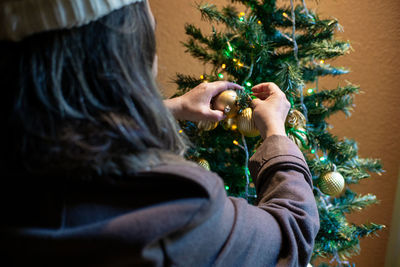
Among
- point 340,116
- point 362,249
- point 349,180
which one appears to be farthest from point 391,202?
point 349,180

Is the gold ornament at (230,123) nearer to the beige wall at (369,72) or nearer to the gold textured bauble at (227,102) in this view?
the gold textured bauble at (227,102)

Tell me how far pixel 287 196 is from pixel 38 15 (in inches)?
14.4

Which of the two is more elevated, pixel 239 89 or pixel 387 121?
pixel 239 89

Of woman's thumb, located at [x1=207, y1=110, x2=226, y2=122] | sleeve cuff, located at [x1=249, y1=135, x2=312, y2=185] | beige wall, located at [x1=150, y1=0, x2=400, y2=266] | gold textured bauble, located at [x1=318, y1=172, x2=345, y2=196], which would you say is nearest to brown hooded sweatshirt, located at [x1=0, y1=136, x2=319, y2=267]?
sleeve cuff, located at [x1=249, y1=135, x2=312, y2=185]

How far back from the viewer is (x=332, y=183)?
618 mm

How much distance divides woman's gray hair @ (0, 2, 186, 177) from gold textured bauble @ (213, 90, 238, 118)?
0.79 ft

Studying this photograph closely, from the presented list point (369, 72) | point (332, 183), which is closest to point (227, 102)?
point (332, 183)

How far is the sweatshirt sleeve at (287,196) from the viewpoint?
15.0 inches

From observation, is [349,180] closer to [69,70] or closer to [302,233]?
[302,233]

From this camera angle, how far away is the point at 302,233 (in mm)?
405

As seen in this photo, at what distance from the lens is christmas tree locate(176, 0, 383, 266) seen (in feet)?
1.97

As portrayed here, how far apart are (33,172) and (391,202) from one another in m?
1.29

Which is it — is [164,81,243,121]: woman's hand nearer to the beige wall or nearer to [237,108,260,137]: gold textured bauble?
[237,108,260,137]: gold textured bauble

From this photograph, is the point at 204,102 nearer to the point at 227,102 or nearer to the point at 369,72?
the point at 227,102
